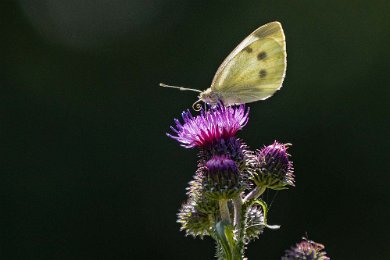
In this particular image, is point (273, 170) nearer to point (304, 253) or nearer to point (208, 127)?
point (208, 127)

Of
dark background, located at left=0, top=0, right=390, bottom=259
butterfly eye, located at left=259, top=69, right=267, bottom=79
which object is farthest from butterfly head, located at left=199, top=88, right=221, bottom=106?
dark background, located at left=0, top=0, right=390, bottom=259

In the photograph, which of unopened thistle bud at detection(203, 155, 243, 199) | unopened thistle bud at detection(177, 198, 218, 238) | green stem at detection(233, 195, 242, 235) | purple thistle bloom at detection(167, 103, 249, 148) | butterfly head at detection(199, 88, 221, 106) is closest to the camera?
green stem at detection(233, 195, 242, 235)

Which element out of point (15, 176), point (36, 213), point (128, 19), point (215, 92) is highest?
point (128, 19)

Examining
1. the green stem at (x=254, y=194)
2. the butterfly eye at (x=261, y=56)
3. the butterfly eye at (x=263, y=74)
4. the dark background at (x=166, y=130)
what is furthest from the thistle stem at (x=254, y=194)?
the dark background at (x=166, y=130)

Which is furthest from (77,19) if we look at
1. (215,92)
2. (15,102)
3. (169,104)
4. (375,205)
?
(215,92)

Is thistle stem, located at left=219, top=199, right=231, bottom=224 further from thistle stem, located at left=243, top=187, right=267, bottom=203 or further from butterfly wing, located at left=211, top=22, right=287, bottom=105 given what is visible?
butterfly wing, located at left=211, top=22, right=287, bottom=105

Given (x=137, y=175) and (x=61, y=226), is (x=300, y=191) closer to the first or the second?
(x=137, y=175)
